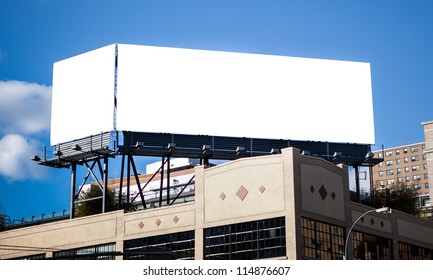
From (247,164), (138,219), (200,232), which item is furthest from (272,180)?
(138,219)

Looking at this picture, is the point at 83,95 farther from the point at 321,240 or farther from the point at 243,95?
the point at 321,240

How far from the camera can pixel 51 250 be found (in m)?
77.0

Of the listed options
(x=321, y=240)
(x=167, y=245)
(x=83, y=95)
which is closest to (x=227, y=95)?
(x=83, y=95)

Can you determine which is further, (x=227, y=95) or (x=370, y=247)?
(x=227, y=95)

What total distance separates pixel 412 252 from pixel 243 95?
22.1 metres

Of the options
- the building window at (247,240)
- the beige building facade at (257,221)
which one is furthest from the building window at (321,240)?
the building window at (247,240)

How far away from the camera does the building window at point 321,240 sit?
2475 inches

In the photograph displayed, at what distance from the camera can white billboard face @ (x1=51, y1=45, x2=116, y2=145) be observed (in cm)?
7994

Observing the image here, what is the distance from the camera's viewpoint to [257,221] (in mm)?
63531

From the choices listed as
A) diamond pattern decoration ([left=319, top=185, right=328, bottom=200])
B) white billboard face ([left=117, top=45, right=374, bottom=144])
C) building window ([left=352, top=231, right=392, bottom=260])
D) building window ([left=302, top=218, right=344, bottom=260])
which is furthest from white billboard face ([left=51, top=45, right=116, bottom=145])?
building window ([left=352, top=231, right=392, bottom=260])

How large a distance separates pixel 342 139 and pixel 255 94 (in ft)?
32.0

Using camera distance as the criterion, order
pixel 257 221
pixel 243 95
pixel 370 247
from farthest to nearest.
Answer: pixel 243 95
pixel 370 247
pixel 257 221

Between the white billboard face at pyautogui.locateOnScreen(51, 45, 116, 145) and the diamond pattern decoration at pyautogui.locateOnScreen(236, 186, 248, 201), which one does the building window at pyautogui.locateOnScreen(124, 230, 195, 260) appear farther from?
the white billboard face at pyautogui.locateOnScreen(51, 45, 116, 145)

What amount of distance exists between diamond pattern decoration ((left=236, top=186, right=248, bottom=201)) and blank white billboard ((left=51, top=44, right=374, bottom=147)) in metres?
16.7
